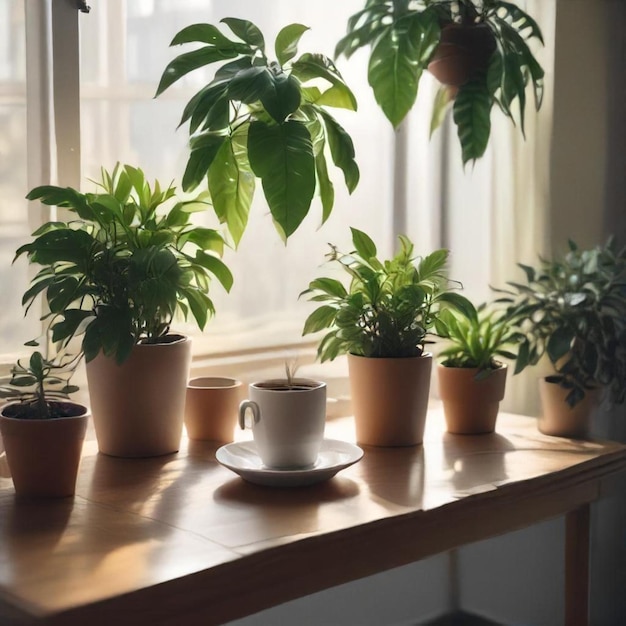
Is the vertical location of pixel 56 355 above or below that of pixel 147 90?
below

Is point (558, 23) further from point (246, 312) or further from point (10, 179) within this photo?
point (10, 179)

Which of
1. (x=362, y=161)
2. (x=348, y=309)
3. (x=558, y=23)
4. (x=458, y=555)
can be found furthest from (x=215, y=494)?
(x=558, y=23)

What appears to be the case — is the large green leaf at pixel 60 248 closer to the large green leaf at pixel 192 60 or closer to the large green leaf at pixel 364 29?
the large green leaf at pixel 192 60

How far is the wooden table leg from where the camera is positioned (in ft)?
6.11

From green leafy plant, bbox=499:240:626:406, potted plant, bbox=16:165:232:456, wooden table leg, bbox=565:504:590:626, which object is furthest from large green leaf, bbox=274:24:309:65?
wooden table leg, bbox=565:504:590:626

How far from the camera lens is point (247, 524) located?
1.30m

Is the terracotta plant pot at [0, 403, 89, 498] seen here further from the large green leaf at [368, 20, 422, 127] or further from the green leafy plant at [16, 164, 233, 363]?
the large green leaf at [368, 20, 422, 127]

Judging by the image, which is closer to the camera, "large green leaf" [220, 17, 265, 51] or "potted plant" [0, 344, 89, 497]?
"potted plant" [0, 344, 89, 497]

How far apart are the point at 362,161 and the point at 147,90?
58 cm

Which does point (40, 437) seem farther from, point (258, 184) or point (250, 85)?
point (258, 184)

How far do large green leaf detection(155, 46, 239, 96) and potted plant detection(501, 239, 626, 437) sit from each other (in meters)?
0.84

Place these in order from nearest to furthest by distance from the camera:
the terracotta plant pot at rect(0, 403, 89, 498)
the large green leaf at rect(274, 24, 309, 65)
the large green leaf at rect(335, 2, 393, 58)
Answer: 1. the terracotta plant pot at rect(0, 403, 89, 498)
2. the large green leaf at rect(274, 24, 309, 65)
3. the large green leaf at rect(335, 2, 393, 58)

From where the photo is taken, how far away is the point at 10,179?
1.67 m

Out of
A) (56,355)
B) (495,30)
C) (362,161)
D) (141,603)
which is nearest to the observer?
(141,603)
